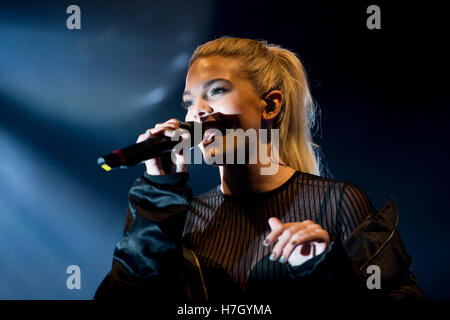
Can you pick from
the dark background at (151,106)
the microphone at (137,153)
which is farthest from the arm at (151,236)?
the dark background at (151,106)

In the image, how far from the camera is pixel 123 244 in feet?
3.34

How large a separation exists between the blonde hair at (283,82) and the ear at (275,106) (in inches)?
0.8

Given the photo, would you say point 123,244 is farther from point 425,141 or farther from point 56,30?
point 425,141

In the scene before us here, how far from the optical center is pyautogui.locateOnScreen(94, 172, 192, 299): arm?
97 centimetres

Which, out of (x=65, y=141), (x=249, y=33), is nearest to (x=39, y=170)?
(x=65, y=141)

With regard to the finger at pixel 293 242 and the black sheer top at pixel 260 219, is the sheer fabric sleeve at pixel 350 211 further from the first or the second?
the finger at pixel 293 242

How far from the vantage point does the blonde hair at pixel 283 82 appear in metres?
1.22

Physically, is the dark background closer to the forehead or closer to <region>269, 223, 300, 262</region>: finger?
the forehead

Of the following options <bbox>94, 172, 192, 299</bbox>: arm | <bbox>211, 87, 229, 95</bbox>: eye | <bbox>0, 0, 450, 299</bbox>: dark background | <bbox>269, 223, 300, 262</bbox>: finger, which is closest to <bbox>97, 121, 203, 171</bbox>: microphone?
<bbox>94, 172, 192, 299</bbox>: arm

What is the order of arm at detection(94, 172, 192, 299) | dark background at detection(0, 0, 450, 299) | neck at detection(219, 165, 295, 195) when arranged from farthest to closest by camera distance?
dark background at detection(0, 0, 450, 299) → neck at detection(219, 165, 295, 195) → arm at detection(94, 172, 192, 299)

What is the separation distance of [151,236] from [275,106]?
57 cm

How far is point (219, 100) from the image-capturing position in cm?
113

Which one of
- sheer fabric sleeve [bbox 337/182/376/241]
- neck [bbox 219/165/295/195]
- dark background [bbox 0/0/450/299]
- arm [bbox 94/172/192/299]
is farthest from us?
dark background [bbox 0/0/450/299]

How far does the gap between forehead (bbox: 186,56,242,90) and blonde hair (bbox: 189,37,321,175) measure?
0.02 m
